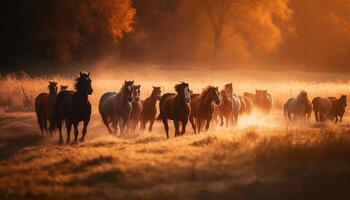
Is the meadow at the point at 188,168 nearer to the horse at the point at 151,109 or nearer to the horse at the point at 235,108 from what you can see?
the horse at the point at 151,109

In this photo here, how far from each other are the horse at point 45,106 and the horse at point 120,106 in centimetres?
209

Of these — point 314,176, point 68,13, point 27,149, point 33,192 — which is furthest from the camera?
point 68,13

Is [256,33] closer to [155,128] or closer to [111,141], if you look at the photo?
[155,128]

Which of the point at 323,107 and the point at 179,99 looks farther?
the point at 323,107

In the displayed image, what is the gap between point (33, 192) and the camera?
11844 mm

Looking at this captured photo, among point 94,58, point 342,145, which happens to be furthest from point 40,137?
point 94,58

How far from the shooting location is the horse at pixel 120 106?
68.2 ft

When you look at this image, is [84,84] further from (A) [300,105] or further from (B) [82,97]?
(A) [300,105]

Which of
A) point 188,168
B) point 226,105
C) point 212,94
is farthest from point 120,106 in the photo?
point 188,168

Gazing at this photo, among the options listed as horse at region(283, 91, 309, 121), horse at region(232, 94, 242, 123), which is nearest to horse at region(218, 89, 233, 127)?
horse at region(232, 94, 242, 123)

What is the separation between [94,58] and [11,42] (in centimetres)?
721

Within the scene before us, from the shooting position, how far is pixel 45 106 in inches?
842

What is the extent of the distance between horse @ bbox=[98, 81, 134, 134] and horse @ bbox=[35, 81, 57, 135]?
2.09 meters

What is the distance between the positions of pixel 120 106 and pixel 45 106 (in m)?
2.75
